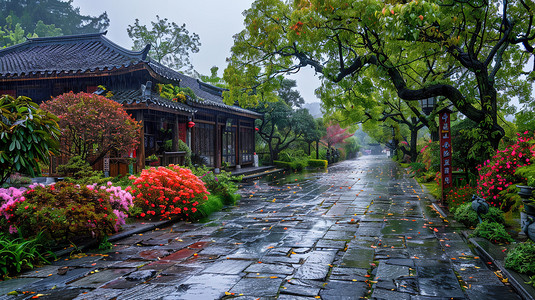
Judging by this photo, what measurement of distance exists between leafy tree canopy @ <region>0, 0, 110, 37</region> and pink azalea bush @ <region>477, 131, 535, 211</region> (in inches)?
1538

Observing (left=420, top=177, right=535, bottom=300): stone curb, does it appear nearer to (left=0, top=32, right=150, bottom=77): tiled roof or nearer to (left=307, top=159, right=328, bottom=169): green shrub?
(left=0, top=32, right=150, bottom=77): tiled roof

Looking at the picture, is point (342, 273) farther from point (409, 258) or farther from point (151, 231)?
point (151, 231)

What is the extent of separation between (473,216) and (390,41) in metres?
3.77

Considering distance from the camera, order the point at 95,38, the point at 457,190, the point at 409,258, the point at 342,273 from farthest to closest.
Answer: the point at 95,38 → the point at 457,190 → the point at 409,258 → the point at 342,273

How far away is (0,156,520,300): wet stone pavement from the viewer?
3.74 metres

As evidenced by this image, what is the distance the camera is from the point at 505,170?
683 centimetres

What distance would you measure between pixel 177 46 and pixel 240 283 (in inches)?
1490

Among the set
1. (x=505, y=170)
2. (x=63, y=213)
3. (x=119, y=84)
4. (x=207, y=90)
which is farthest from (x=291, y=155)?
(x=63, y=213)

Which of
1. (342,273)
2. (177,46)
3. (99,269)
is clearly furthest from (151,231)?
(177,46)

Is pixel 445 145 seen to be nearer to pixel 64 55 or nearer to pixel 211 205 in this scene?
pixel 211 205

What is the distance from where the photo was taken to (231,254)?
16.8ft

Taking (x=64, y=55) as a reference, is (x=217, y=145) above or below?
below

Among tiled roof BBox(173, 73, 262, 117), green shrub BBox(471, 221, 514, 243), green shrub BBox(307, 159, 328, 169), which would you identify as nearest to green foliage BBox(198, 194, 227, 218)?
green shrub BBox(471, 221, 514, 243)

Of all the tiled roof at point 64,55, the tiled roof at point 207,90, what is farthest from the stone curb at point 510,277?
the tiled roof at point 207,90
